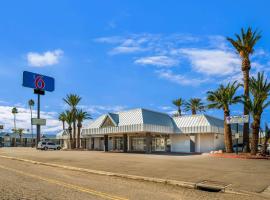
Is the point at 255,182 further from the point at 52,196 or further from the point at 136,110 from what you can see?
the point at 136,110

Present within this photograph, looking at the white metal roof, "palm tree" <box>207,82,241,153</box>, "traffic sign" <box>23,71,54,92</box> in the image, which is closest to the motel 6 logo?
"traffic sign" <box>23,71,54,92</box>

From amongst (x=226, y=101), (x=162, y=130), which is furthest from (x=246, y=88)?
(x=162, y=130)

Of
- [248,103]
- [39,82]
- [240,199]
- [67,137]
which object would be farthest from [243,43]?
[67,137]

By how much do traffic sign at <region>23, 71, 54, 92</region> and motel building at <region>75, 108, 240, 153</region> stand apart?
33.8ft

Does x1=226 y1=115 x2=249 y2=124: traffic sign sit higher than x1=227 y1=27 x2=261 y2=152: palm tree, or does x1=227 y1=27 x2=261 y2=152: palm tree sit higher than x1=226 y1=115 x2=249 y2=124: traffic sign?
x1=227 y1=27 x2=261 y2=152: palm tree

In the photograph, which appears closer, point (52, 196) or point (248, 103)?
point (52, 196)

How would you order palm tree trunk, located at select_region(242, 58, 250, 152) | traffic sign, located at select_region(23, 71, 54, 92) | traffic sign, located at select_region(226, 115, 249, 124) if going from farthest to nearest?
traffic sign, located at select_region(23, 71, 54, 92) < palm tree trunk, located at select_region(242, 58, 250, 152) < traffic sign, located at select_region(226, 115, 249, 124)

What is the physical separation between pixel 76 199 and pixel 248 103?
28.7 metres

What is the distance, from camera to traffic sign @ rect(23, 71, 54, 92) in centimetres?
3983

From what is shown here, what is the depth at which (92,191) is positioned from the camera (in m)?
11.0

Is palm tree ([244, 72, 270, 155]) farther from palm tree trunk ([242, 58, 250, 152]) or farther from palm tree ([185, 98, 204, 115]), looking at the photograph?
palm tree ([185, 98, 204, 115])

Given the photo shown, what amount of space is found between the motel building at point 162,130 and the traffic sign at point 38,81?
10.3 meters

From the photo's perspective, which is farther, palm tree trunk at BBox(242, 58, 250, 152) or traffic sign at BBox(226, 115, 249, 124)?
palm tree trunk at BBox(242, 58, 250, 152)

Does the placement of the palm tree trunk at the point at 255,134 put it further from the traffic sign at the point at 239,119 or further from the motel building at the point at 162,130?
the motel building at the point at 162,130
